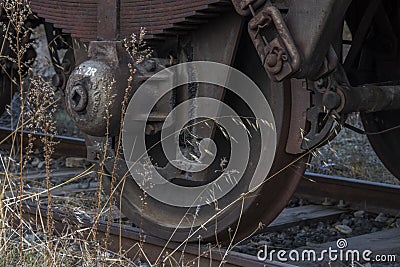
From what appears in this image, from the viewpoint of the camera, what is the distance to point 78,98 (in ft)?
11.7

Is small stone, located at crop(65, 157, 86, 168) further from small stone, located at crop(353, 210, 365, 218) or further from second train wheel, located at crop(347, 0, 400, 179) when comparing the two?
second train wheel, located at crop(347, 0, 400, 179)

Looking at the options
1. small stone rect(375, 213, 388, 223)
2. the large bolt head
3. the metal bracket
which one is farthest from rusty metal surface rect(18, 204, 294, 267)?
small stone rect(375, 213, 388, 223)

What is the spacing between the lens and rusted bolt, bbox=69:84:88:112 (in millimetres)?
3502

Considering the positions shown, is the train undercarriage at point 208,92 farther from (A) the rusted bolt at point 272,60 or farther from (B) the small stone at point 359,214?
(B) the small stone at point 359,214

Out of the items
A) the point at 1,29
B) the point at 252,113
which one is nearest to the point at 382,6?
the point at 252,113

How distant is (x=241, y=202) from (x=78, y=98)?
31.3 inches

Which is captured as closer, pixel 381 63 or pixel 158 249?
pixel 158 249

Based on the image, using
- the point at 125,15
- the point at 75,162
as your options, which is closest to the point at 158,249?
the point at 125,15

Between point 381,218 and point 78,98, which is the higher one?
point 78,98

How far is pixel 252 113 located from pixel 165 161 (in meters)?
0.50

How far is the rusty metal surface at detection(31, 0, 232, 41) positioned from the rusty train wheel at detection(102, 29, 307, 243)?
0.40 m

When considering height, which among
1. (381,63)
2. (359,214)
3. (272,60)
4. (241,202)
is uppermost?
(272,60)

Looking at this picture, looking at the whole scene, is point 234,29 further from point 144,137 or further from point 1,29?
point 1,29

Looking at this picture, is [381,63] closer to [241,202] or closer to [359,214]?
[359,214]
